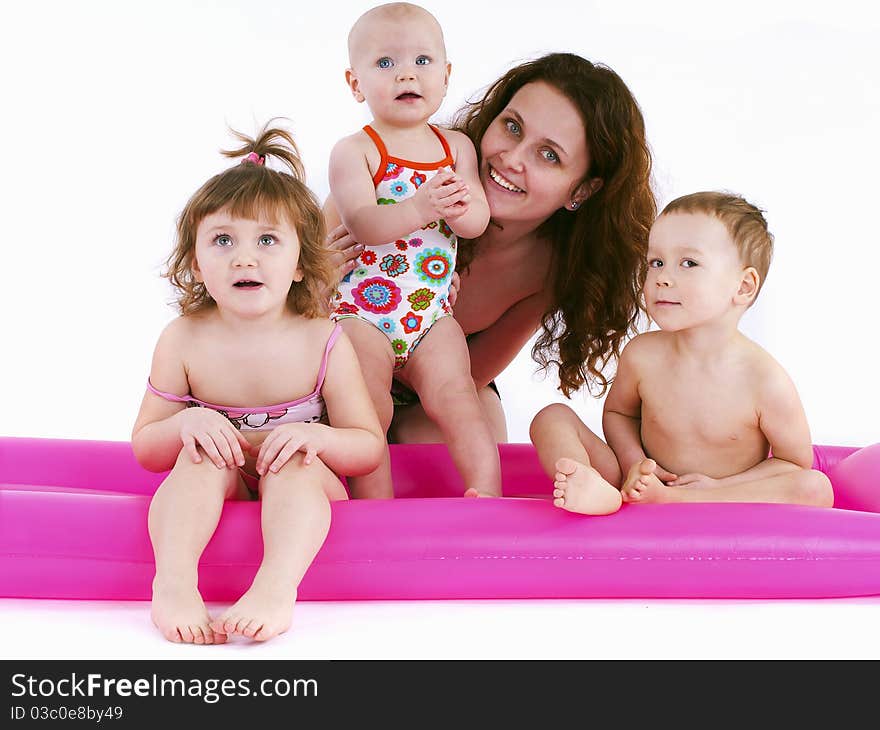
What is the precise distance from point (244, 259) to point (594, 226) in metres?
1.12

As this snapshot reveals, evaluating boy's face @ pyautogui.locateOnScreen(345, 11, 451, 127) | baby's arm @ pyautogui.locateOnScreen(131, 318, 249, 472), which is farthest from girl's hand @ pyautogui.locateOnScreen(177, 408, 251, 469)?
boy's face @ pyautogui.locateOnScreen(345, 11, 451, 127)

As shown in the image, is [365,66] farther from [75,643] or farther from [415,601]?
[75,643]

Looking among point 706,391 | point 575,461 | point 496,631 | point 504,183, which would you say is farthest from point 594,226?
point 496,631

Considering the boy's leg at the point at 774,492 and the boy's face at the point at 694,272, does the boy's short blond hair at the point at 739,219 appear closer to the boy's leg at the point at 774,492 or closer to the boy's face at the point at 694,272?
the boy's face at the point at 694,272

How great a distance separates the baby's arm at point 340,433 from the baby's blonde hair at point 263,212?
0.14m

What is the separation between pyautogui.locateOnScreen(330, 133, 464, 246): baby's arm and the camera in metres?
2.69

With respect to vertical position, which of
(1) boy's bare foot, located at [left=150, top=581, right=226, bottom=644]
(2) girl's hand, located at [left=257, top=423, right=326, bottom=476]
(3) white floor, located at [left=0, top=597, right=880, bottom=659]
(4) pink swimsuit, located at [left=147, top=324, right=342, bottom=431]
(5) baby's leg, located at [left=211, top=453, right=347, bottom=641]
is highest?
(4) pink swimsuit, located at [left=147, top=324, right=342, bottom=431]

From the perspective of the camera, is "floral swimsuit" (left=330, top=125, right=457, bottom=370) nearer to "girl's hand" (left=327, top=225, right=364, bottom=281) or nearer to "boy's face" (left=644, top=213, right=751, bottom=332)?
"girl's hand" (left=327, top=225, right=364, bottom=281)

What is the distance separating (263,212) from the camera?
2.46 m

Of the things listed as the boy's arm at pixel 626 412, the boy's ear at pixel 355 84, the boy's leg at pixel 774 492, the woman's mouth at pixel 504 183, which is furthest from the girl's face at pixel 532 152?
the boy's leg at pixel 774 492

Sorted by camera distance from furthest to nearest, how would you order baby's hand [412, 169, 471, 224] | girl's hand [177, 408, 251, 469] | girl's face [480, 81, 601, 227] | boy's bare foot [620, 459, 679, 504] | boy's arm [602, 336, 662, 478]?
girl's face [480, 81, 601, 227], boy's arm [602, 336, 662, 478], baby's hand [412, 169, 471, 224], boy's bare foot [620, 459, 679, 504], girl's hand [177, 408, 251, 469]

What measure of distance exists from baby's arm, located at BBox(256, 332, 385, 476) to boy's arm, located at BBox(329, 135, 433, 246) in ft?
0.99

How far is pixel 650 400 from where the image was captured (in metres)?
2.76

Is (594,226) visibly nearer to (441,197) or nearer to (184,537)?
(441,197)
